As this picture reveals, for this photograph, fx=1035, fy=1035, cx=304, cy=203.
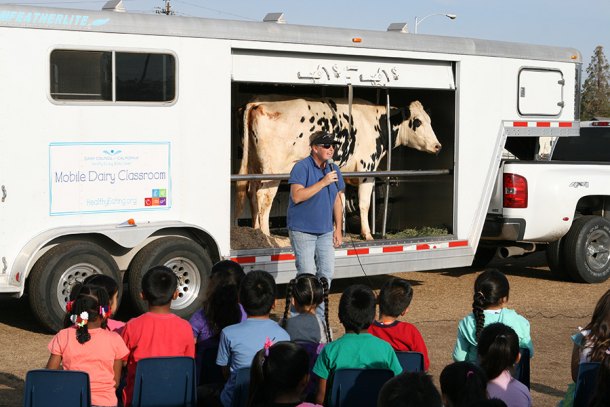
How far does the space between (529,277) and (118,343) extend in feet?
29.4

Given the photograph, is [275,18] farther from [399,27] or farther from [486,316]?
[486,316]

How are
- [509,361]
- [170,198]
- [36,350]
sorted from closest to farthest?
[509,361]
[36,350]
[170,198]

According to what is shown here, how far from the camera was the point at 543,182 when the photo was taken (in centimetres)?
1228

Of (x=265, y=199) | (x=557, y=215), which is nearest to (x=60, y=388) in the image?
(x=265, y=199)

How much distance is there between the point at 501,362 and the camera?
16.4 ft

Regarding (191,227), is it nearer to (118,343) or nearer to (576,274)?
(118,343)

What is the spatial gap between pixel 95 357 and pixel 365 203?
23.4ft

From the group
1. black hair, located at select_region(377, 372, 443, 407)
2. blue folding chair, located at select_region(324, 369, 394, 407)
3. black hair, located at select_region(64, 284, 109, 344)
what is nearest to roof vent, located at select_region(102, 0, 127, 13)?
black hair, located at select_region(64, 284, 109, 344)

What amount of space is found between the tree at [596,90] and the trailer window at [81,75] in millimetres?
37524

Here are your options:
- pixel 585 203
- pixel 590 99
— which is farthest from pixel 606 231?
pixel 590 99

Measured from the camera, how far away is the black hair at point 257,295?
581 cm

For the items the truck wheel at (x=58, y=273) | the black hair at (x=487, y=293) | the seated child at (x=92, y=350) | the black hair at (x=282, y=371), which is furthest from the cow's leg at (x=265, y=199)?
the black hair at (x=282, y=371)

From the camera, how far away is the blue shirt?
18.2 feet

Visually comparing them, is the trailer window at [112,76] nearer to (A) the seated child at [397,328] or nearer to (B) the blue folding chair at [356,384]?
(A) the seated child at [397,328]
